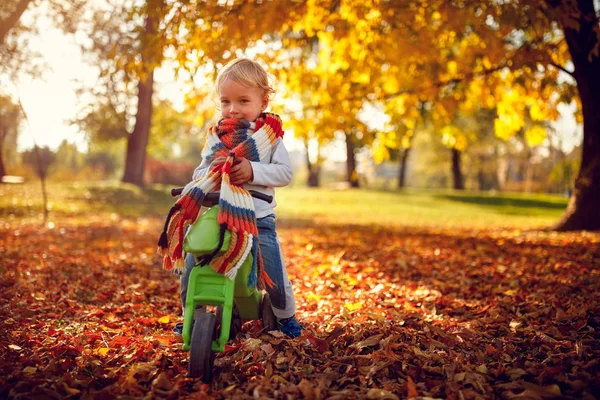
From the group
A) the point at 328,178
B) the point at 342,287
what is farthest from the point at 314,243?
the point at 328,178

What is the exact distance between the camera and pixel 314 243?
25.0ft

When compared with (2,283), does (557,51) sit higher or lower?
higher

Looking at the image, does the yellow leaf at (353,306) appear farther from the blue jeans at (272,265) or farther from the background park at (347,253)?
the blue jeans at (272,265)

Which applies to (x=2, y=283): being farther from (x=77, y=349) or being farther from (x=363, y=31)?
(x=363, y=31)

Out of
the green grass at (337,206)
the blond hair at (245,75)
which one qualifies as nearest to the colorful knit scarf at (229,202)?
the blond hair at (245,75)

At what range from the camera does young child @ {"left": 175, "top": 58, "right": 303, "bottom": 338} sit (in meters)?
2.77

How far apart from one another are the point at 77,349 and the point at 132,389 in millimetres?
717

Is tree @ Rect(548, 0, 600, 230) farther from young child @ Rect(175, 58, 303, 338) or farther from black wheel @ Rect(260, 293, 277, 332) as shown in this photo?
black wheel @ Rect(260, 293, 277, 332)

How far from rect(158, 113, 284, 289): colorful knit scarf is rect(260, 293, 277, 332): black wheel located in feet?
0.97

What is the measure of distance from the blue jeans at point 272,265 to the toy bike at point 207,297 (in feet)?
0.83

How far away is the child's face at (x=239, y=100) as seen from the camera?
2.80 m

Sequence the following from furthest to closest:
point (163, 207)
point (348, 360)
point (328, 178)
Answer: point (328, 178)
point (163, 207)
point (348, 360)

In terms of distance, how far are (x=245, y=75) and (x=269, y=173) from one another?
0.57 meters

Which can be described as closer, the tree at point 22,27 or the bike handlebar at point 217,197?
the bike handlebar at point 217,197
